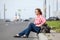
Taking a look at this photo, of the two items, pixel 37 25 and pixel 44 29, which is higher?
pixel 37 25

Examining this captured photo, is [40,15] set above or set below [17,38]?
above

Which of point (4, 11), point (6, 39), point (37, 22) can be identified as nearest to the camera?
A: point (6, 39)

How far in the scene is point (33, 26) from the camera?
55.5 feet

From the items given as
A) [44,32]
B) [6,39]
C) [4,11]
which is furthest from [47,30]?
[4,11]

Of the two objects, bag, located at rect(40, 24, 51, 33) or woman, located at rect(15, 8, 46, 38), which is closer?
woman, located at rect(15, 8, 46, 38)

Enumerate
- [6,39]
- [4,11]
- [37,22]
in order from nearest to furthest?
[6,39], [37,22], [4,11]

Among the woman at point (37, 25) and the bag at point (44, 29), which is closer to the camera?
the woman at point (37, 25)

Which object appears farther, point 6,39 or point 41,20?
point 41,20

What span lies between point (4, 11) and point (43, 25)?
103m

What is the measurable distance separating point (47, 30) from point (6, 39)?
2.98m

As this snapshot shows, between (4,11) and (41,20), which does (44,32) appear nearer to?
(41,20)

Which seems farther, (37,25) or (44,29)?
(44,29)

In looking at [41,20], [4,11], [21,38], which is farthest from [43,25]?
[4,11]

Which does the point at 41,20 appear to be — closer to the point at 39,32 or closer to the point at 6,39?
the point at 39,32
